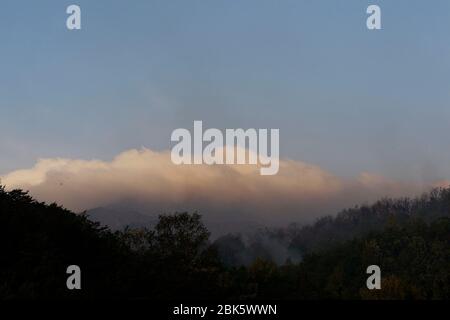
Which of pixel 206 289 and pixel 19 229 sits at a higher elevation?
pixel 19 229

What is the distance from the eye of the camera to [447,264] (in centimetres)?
13950

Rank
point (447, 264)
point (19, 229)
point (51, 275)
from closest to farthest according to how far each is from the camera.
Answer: point (51, 275) → point (19, 229) → point (447, 264)

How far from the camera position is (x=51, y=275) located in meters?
27.6

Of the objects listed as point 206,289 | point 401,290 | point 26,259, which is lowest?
point 401,290
